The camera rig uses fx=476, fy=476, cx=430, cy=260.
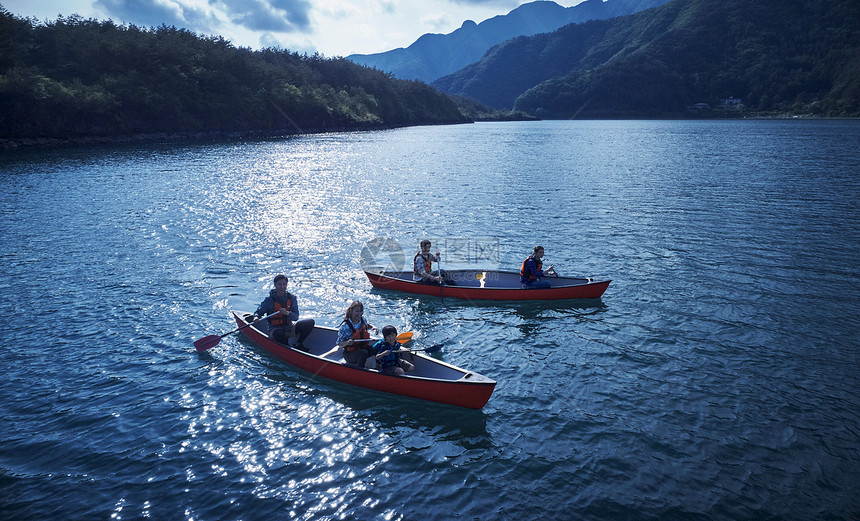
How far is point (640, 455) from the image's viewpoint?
34.5 feet

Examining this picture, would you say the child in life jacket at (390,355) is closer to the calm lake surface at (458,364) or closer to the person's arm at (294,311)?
the calm lake surface at (458,364)

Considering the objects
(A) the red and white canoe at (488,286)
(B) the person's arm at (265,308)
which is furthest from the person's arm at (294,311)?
(A) the red and white canoe at (488,286)

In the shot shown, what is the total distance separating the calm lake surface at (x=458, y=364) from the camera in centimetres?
955

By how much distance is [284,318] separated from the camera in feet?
49.3

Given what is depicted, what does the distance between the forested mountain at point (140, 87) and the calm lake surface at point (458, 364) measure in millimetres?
56403

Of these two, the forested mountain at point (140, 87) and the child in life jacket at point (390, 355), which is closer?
the child in life jacket at point (390, 355)

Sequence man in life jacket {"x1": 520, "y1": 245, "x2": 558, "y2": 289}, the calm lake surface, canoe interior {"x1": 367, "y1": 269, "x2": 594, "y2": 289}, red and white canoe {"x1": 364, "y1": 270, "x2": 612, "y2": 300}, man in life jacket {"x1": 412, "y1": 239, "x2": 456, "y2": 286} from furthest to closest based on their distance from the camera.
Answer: man in life jacket {"x1": 412, "y1": 239, "x2": 456, "y2": 286}, canoe interior {"x1": 367, "y1": 269, "x2": 594, "y2": 289}, man in life jacket {"x1": 520, "y1": 245, "x2": 558, "y2": 289}, red and white canoe {"x1": 364, "y1": 270, "x2": 612, "y2": 300}, the calm lake surface

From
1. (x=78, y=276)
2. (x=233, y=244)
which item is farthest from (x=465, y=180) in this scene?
(x=78, y=276)

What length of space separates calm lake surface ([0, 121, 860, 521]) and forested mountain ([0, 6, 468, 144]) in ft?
185

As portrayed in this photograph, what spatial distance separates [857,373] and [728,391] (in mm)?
4178

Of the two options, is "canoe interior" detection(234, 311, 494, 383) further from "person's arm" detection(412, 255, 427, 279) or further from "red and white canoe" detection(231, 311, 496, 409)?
"person's arm" detection(412, 255, 427, 279)

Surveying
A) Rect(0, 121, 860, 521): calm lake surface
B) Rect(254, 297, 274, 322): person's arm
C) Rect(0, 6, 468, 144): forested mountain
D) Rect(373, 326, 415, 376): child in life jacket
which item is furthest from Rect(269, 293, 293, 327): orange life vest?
Rect(0, 6, 468, 144): forested mountain

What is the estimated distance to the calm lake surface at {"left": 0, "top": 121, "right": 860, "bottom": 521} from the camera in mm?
9555

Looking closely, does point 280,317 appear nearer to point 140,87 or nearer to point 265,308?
point 265,308
